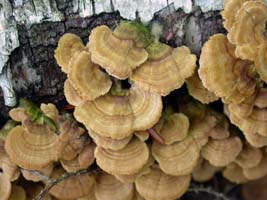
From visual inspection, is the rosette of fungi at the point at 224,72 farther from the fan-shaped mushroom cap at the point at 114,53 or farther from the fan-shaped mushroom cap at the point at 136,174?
the fan-shaped mushroom cap at the point at 136,174

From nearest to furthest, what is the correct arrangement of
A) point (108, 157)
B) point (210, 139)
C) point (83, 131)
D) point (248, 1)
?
1. point (248, 1)
2. point (108, 157)
3. point (83, 131)
4. point (210, 139)

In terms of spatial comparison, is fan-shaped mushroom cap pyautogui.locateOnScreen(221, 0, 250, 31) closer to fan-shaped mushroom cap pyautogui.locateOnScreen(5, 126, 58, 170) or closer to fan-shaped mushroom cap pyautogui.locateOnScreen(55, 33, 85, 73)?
fan-shaped mushroom cap pyautogui.locateOnScreen(55, 33, 85, 73)

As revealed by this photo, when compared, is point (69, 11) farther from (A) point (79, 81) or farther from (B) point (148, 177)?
(B) point (148, 177)

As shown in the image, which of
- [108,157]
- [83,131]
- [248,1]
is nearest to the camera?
[248,1]

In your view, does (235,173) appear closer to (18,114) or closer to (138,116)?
(138,116)

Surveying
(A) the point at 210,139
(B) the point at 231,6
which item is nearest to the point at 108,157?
(A) the point at 210,139

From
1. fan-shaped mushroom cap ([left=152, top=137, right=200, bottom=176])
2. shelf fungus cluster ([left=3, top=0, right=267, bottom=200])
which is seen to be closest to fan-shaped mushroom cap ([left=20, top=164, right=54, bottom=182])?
shelf fungus cluster ([left=3, top=0, right=267, bottom=200])
